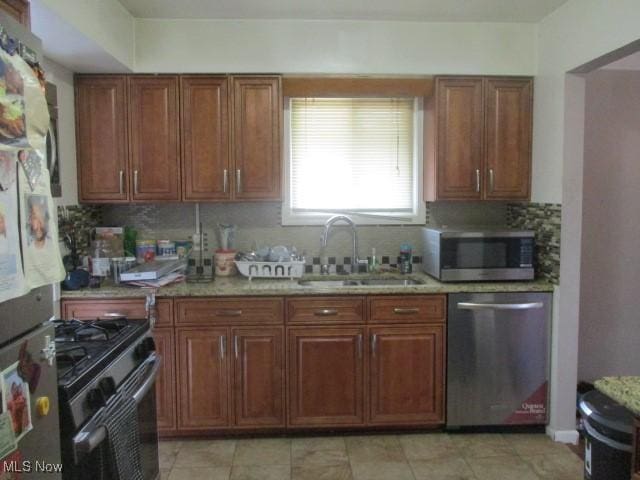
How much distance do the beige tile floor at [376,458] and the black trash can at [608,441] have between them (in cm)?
96

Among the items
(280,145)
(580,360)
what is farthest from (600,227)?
(280,145)

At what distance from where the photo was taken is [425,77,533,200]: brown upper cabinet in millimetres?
3303

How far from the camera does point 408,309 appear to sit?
307 centimetres

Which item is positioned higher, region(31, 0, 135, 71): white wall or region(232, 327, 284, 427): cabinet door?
region(31, 0, 135, 71): white wall

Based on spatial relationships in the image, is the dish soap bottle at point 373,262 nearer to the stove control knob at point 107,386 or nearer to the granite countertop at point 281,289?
the granite countertop at point 281,289

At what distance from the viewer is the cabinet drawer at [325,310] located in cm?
304

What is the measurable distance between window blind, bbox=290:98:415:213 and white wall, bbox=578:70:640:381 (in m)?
1.20

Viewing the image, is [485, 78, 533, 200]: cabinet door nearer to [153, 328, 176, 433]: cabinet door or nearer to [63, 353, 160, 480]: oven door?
[153, 328, 176, 433]: cabinet door

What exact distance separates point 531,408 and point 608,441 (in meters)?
1.42

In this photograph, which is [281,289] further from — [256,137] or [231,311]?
[256,137]

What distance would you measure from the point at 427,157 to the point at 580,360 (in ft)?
5.74

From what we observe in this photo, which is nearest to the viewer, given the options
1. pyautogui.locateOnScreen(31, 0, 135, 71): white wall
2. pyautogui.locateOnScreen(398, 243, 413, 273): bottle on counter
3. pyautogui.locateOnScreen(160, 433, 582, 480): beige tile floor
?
pyautogui.locateOnScreen(31, 0, 135, 71): white wall

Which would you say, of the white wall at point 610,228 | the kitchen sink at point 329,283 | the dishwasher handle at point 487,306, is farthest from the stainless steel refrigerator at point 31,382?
the white wall at point 610,228

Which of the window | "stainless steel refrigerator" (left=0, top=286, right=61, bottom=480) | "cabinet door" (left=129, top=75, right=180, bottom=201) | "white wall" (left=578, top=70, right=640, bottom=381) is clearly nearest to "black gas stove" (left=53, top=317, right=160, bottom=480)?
"stainless steel refrigerator" (left=0, top=286, right=61, bottom=480)
